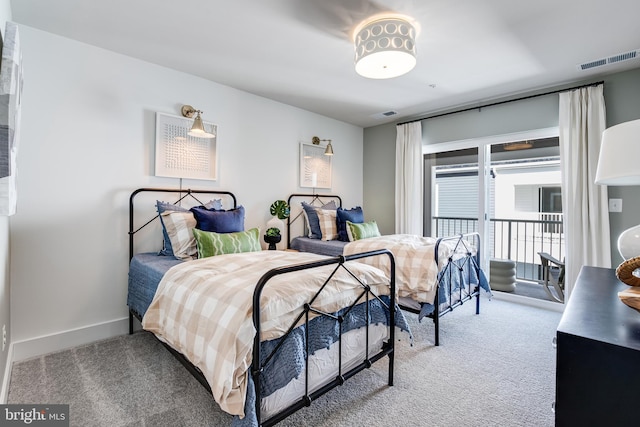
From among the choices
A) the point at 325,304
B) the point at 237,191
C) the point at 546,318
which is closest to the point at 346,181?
the point at 237,191

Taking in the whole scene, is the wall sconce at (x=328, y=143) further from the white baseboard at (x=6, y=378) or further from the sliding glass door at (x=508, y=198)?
the white baseboard at (x=6, y=378)

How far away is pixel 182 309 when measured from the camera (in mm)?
1637

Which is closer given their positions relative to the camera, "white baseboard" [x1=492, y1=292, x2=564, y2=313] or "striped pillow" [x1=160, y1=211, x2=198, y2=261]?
"striped pillow" [x1=160, y1=211, x2=198, y2=261]

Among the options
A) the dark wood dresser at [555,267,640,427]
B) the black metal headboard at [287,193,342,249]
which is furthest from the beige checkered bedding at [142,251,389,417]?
the black metal headboard at [287,193,342,249]

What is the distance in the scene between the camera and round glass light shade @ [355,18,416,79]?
207cm

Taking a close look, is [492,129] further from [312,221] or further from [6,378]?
[6,378]

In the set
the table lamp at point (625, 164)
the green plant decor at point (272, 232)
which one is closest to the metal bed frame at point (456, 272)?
the green plant decor at point (272, 232)

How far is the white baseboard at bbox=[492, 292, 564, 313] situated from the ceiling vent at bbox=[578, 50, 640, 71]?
8.17ft

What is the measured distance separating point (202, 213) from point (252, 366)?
1690mm

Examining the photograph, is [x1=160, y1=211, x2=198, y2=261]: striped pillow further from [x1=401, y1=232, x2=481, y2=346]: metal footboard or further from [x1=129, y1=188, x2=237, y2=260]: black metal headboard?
[x1=401, y1=232, x2=481, y2=346]: metal footboard

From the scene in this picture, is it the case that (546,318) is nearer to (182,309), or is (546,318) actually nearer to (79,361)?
(182,309)

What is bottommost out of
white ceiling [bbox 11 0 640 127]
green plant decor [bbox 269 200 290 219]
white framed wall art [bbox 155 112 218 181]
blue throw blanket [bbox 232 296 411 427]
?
blue throw blanket [bbox 232 296 411 427]

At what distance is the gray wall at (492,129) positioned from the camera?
2.98 m

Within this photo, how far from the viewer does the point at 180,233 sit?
2527mm
